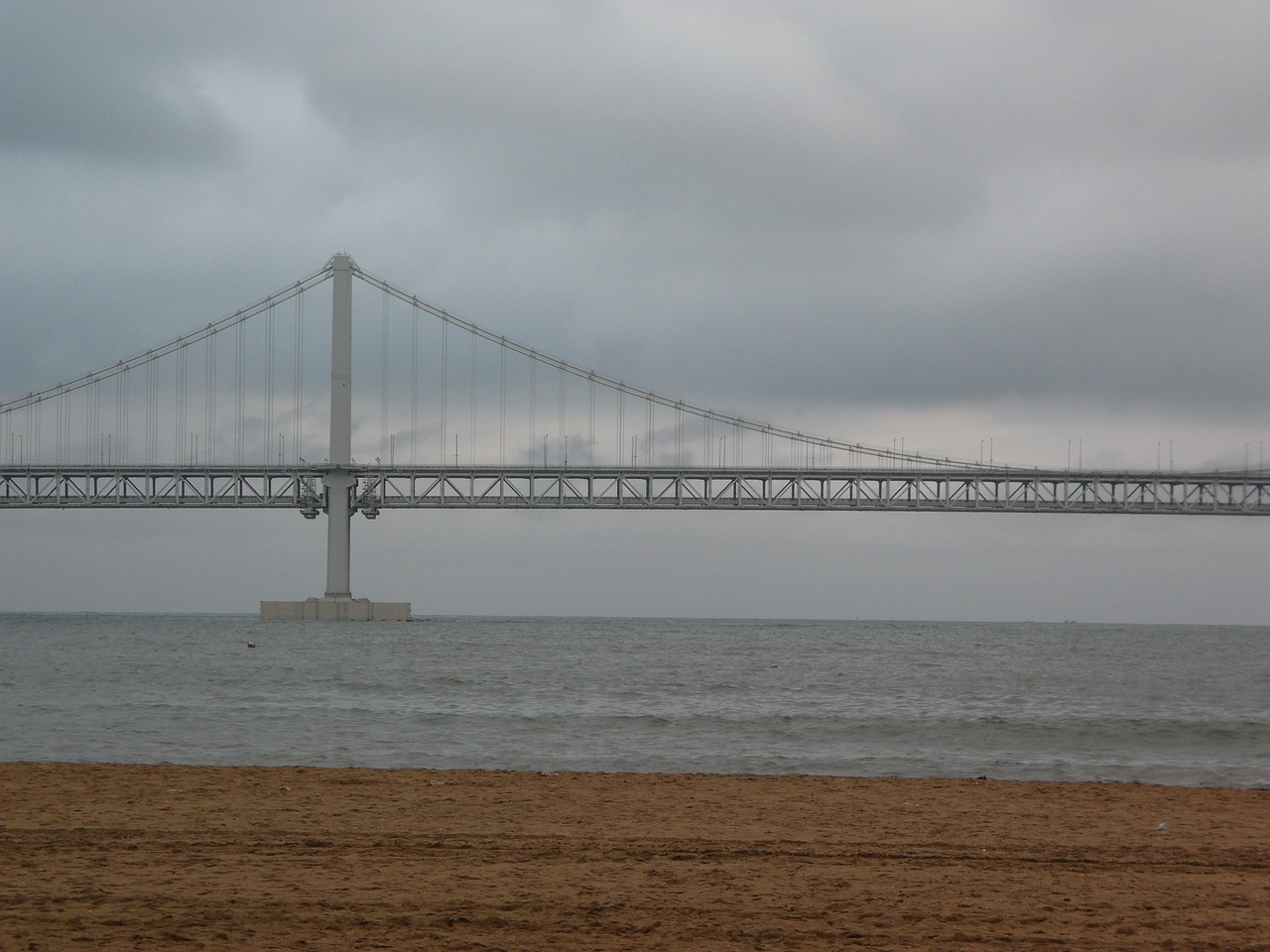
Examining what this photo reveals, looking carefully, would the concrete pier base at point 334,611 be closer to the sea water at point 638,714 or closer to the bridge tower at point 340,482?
the bridge tower at point 340,482

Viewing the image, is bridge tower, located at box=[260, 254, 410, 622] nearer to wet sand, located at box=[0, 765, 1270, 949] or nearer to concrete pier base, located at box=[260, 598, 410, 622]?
concrete pier base, located at box=[260, 598, 410, 622]

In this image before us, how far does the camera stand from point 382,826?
34.9 ft

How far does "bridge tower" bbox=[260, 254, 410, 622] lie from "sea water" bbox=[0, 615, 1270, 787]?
2149cm

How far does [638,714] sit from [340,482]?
4634cm

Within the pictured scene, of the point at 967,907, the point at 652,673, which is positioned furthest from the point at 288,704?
the point at 967,907

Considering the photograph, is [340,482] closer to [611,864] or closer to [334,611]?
[334,611]

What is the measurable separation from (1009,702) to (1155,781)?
1268cm

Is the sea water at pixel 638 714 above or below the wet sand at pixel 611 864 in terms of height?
below

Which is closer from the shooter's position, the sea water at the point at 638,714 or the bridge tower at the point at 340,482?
the sea water at the point at 638,714

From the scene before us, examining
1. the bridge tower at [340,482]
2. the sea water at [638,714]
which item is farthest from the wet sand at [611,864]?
the bridge tower at [340,482]

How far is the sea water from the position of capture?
16562mm

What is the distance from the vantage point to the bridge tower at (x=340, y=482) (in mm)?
66438

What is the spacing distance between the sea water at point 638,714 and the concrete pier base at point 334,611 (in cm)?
2256

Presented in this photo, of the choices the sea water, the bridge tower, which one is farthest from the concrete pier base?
the sea water
